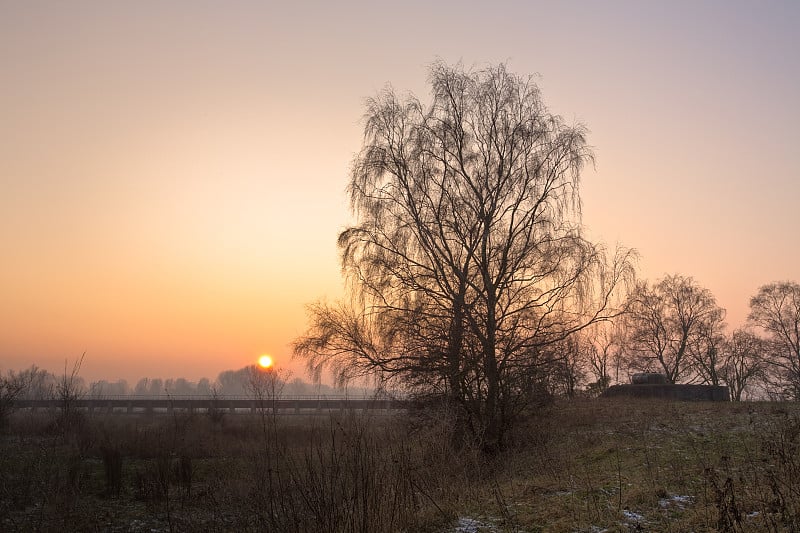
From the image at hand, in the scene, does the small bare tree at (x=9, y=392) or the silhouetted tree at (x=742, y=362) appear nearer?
the small bare tree at (x=9, y=392)

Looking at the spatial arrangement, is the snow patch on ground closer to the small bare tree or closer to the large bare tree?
the large bare tree

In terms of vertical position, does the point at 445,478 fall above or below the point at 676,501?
below

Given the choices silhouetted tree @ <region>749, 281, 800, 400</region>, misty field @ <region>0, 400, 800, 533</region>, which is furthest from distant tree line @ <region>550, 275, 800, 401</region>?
misty field @ <region>0, 400, 800, 533</region>

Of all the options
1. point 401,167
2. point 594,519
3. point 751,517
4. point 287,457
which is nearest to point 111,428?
point 401,167

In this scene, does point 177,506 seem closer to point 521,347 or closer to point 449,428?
point 449,428

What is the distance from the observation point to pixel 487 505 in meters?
8.75

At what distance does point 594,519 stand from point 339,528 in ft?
10.9

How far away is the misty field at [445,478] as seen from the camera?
6.67 metres

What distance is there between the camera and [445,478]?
9812mm

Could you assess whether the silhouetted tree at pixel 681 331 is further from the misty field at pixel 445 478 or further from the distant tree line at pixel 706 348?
the misty field at pixel 445 478

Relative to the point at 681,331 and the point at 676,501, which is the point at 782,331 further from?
the point at 676,501

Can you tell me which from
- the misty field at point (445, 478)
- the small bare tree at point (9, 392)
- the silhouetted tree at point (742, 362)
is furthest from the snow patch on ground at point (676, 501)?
the silhouetted tree at point (742, 362)

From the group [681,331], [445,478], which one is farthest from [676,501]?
[681,331]

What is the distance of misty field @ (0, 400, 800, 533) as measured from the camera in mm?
6668
